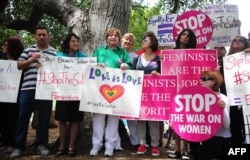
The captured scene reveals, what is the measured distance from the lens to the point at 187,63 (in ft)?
16.8

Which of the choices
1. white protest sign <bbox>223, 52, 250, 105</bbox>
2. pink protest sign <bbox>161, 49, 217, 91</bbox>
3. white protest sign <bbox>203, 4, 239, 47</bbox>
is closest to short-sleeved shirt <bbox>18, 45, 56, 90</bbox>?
pink protest sign <bbox>161, 49, 217, 91</bbox>

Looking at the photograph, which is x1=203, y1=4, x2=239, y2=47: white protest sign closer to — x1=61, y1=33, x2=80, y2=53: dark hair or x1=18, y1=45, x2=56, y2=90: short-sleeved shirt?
x1=61, y1=33, x2=80, y2=53: dark hair

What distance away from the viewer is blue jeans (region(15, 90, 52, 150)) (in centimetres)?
504

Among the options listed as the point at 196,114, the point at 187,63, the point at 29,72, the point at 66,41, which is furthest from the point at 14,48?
the point at 196,114

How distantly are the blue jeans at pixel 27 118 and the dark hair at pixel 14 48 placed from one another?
31.4 inches

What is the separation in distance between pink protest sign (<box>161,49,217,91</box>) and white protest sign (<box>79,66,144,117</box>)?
495mm

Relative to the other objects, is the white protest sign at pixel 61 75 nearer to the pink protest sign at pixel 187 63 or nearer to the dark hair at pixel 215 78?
the pink protest sign at pixel 187 63

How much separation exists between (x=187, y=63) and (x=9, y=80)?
9.45 feet

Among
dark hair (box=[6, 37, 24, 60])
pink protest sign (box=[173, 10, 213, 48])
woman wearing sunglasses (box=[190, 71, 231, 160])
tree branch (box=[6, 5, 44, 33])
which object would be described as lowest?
woman wearing sunglasses (box=[190, 71, 231, 160])

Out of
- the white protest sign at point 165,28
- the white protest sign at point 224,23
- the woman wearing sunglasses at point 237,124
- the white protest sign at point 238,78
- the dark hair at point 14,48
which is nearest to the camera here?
the white protest sign at point 238,78

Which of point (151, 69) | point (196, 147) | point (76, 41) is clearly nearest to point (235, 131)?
point (196, 147)

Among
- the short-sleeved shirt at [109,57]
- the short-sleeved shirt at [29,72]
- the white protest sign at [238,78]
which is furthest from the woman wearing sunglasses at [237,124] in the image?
the short-sleeved shirt at [29,72]

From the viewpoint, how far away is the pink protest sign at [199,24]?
5754 mm

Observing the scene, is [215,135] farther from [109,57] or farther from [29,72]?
[29,72]
